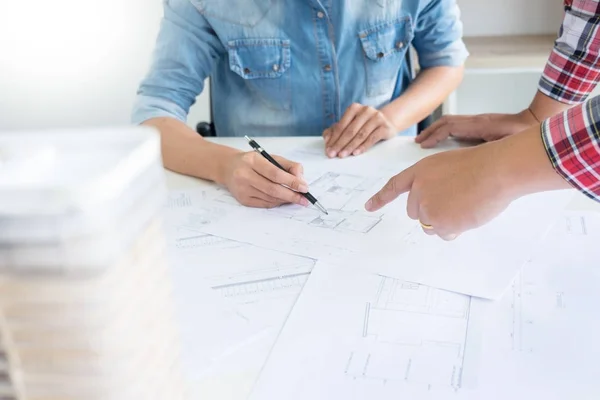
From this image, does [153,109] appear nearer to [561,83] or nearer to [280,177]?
[280,177]

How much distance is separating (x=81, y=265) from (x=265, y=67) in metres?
0.94

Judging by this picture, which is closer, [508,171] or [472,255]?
[508,171]

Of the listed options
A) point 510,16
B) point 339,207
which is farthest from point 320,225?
point 510,16

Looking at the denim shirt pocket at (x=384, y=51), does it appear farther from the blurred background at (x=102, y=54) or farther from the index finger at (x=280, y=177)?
the blurred background at (x=102, y=54)

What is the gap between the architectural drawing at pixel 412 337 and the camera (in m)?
0.49

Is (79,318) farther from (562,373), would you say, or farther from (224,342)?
(562,373)

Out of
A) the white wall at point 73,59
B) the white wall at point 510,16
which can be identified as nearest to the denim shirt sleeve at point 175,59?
the white wall at point 73,59

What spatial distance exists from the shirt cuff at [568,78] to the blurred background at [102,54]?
1.03 meters

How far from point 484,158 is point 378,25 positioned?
0.65 meters

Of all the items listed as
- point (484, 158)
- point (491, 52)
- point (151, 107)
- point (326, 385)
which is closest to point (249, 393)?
point (326, 385)

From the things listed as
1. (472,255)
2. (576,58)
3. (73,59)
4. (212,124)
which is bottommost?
(73,59)

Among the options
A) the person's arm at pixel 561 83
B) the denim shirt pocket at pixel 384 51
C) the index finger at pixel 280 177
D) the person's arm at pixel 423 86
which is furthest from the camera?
the denim shirt pocket at pixel 384 51

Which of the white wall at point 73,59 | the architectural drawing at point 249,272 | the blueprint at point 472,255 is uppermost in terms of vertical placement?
the blueprint at point 472,255

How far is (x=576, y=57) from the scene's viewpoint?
0.94m
